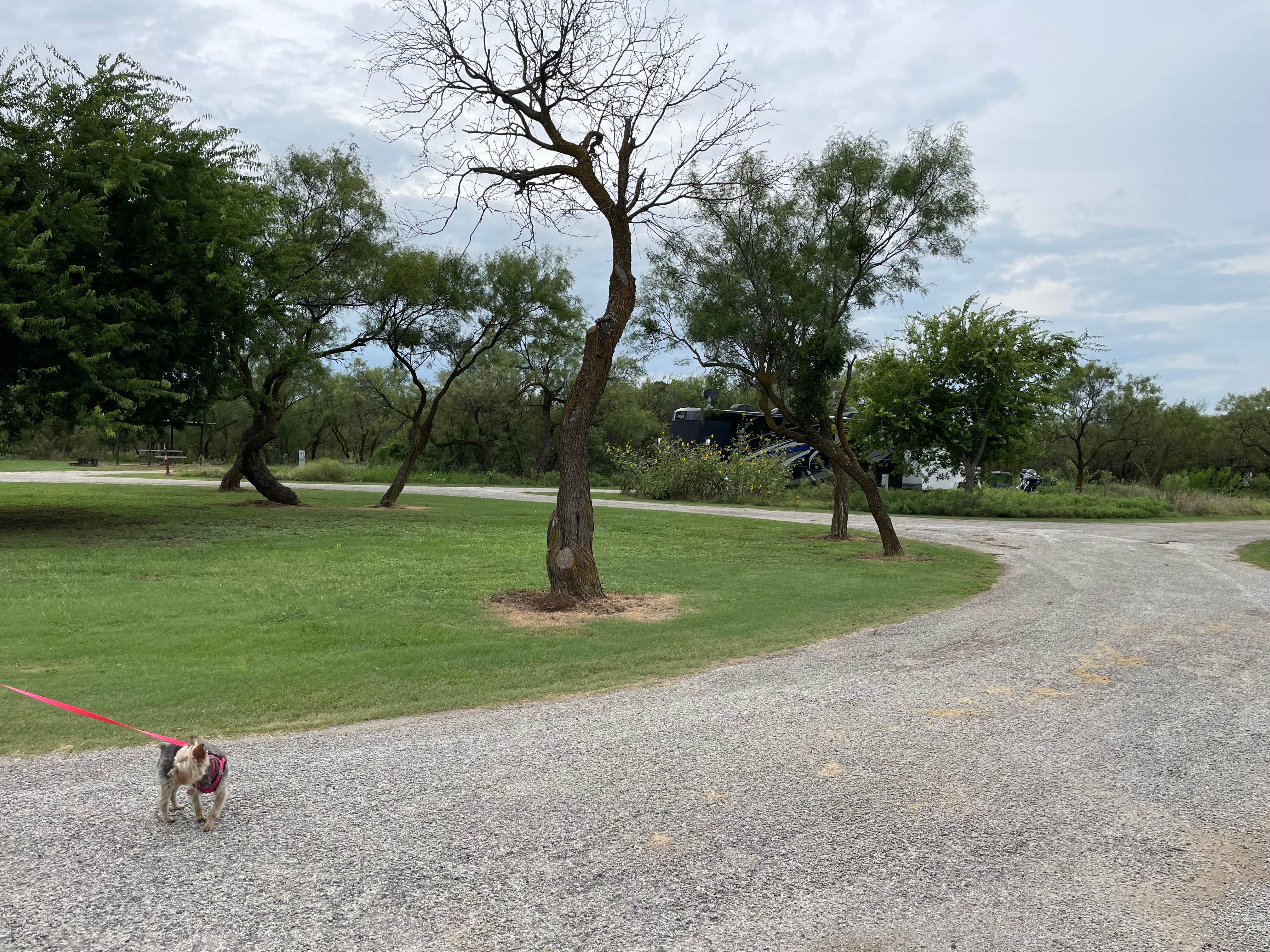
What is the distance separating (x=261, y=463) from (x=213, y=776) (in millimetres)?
21774

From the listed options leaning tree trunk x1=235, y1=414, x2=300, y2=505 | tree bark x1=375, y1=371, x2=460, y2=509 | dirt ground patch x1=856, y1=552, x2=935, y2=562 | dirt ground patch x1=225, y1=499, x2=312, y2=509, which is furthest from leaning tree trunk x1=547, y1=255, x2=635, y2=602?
leaning tree trunk x1=235, y1=414, x2=300, y2=505

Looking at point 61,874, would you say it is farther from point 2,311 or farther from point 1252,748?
point 2,311

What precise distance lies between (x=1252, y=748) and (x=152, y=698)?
21.7 ft

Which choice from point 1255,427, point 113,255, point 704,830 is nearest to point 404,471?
point 113,255

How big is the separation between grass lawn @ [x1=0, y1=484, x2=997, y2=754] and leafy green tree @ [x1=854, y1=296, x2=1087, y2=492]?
12125 millimetres

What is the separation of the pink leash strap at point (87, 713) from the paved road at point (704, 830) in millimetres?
302

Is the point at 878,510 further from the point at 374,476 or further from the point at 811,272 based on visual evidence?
the point at 374,476

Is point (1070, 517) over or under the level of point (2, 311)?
under

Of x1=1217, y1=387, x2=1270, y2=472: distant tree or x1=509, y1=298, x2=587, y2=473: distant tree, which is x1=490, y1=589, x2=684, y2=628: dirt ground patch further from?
x1=1217, y1=387, x2=1270, y2=472: distant tree

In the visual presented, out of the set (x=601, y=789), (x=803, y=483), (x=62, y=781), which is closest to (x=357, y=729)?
(x=62, y=781)

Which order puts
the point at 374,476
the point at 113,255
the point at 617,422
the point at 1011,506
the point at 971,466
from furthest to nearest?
the point at 617,422
the point at 374,476
the point at 971,466
the point at 1011,506
the point at 113,255

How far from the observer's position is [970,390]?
28188mm

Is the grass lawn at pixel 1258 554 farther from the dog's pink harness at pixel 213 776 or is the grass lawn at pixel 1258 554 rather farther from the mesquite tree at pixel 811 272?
the dog's pink harness at pixel 213 776

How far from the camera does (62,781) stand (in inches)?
161
